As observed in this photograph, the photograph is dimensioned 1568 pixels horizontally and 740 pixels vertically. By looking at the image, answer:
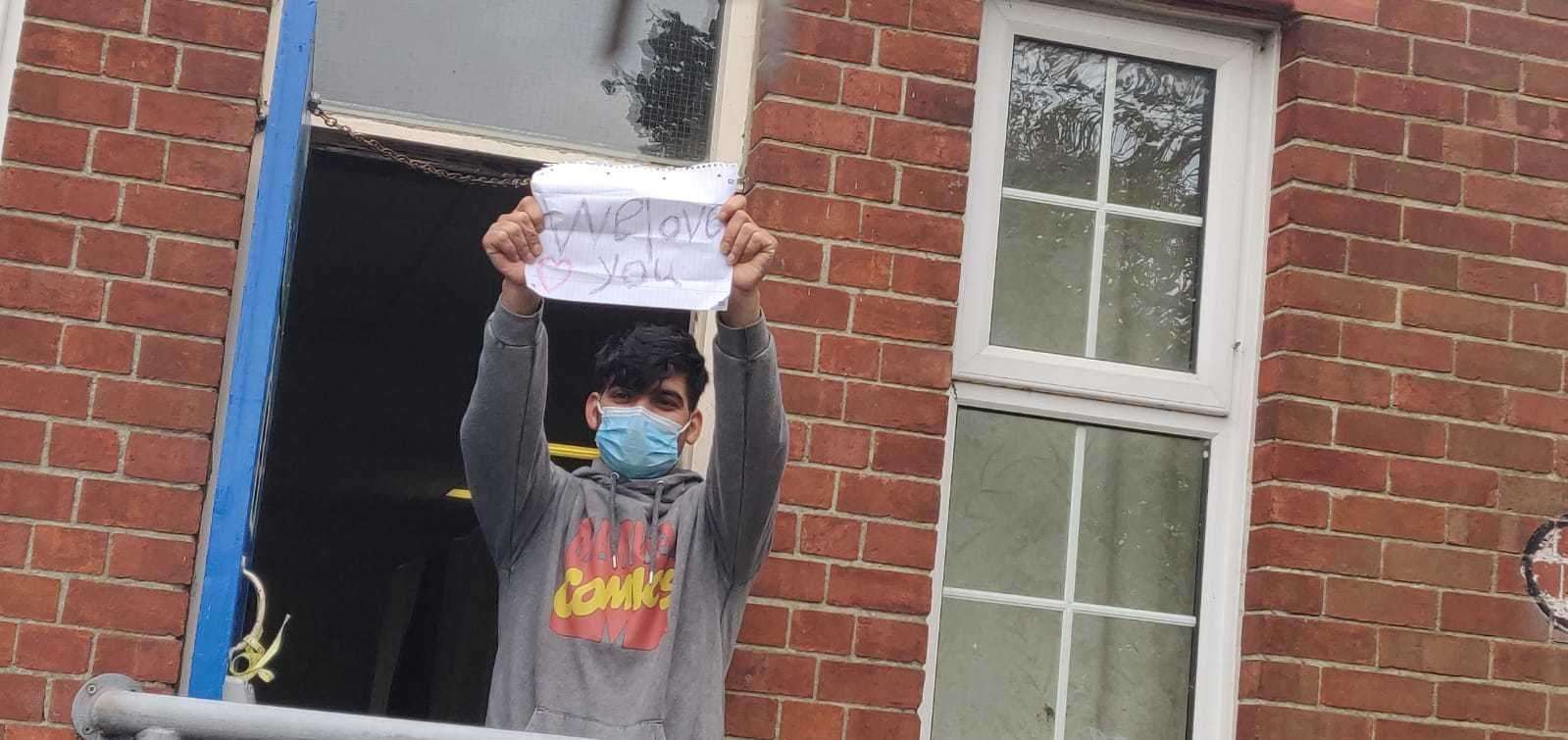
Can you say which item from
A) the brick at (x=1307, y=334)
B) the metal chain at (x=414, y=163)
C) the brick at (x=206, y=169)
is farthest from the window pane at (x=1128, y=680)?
the brick at (x=206, y=169)

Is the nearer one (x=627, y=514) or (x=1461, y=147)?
(x=627, y=514)

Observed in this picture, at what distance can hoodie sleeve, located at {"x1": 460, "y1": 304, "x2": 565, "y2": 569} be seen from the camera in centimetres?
311

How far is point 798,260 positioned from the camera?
409cm

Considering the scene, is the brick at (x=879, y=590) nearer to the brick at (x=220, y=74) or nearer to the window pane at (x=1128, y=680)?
the window pane at (x=1128, y=680)

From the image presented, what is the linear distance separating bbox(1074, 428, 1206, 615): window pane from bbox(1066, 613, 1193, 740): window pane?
0.23ft

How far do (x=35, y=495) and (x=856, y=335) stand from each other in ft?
5.64

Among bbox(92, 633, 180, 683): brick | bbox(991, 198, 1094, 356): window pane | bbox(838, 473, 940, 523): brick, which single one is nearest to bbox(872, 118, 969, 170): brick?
bbox(991, 198, 1094, 356): window pane

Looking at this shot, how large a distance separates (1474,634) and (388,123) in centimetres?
272

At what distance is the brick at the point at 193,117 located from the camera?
3832mm

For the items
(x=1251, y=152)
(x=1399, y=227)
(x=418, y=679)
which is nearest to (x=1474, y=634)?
(x=1399, y=227)

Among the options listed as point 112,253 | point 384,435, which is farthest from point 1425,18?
point 384,435

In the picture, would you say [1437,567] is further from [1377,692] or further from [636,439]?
[636,439]

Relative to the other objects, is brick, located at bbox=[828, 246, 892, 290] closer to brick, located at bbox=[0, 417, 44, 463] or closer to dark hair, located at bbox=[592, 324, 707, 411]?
dark hair, located at bbox=[592, 324, 707, 411]

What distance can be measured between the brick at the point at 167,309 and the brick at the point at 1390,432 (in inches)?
98.2
